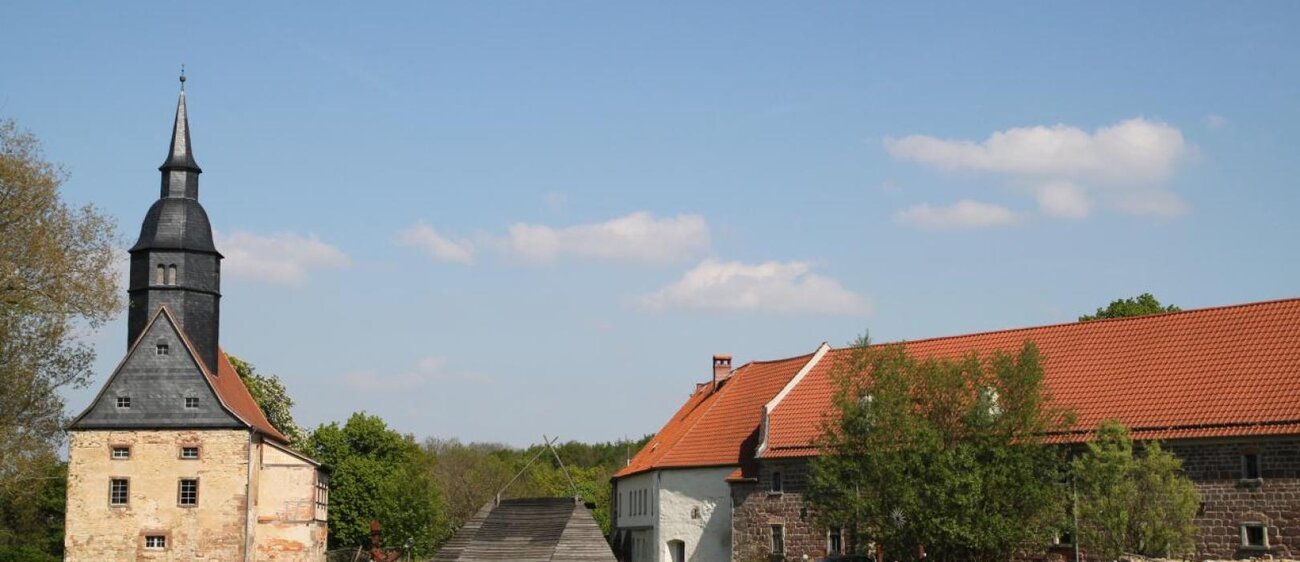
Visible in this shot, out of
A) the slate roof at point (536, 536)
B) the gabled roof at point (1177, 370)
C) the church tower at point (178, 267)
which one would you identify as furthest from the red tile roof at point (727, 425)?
the church tower at point (178, 267)

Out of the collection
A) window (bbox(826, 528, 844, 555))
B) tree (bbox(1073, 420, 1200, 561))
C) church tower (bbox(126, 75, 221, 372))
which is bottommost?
window (bbox(826, 528, 844, 555))

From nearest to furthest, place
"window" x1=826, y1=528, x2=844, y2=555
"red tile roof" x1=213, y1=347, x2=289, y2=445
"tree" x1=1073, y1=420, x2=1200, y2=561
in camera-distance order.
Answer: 1. "tree" x1=1073, y1=420, x2=1200, y2=561
2. "window" x1=826, y1=528, x2=844, y2=555
3. "red tile roof" x1=213, y1=347, x2=289, y2=445

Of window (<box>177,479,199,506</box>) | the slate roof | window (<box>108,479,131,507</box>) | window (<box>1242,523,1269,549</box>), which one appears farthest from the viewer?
window (<box>177,479,199,506</box>)

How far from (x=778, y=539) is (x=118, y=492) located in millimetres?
23543

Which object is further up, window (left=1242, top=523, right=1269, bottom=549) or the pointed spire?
the pointed spire

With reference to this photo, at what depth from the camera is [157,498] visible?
48781mm

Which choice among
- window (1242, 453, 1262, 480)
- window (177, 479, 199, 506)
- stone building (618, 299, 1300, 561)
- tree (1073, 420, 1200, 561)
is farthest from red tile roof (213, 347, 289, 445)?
window (1242, 453, 1262, 480)

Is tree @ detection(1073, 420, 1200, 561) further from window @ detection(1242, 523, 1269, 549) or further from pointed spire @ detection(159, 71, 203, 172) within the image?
pointed spire @ detection(159, 71, 203, 172)

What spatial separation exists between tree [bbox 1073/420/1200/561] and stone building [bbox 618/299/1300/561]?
1.87 meters

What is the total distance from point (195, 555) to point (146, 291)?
9.71 meters

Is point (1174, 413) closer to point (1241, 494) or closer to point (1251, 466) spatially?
point (1251, 466)

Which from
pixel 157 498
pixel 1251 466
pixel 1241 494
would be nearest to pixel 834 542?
pixel 1241 494

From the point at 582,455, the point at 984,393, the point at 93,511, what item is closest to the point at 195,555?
the point at 93,511

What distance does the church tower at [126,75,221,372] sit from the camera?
50844mm
